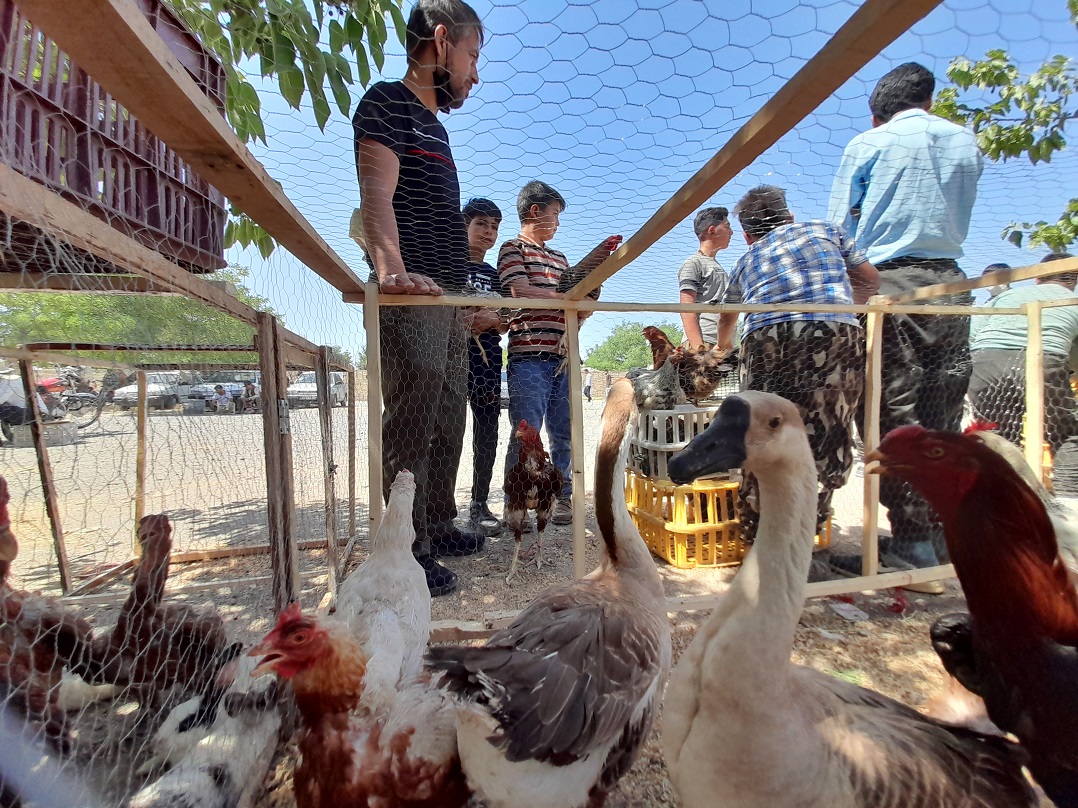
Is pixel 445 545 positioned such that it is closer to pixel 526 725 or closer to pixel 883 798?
pixel 526 725

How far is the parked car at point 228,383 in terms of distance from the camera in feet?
5.03

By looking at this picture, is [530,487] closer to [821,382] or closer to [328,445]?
[328,445]

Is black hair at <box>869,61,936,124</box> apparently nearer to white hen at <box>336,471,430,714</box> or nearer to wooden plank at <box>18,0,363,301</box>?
wooden plank at <box>18,0,363,301</box>

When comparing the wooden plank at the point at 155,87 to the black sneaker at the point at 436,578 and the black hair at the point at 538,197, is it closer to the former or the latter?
the black sneaker at the point at 436,578

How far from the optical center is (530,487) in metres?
2.99

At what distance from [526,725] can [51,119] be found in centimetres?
186

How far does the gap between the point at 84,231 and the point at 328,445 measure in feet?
5.16

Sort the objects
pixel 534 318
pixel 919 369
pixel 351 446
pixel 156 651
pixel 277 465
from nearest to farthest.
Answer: pixel 156 651
pixel 277 465
pixel 919 369
pixel 351 446
pixel 534 318

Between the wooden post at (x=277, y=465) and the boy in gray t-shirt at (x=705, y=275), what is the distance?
2.63 m

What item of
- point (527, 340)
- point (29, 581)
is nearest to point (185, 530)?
point (29, 581)

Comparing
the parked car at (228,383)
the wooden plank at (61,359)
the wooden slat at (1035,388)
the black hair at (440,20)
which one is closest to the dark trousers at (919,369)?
the wooden slat at (1035,388)

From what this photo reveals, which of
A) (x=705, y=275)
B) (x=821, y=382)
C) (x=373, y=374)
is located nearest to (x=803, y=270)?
(x=821, y=382)

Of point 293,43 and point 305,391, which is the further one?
point 305,391

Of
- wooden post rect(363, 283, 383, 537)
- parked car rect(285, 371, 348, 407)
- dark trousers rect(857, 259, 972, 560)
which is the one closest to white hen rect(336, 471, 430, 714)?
wooden post rect(363, 283, 383, 537)
